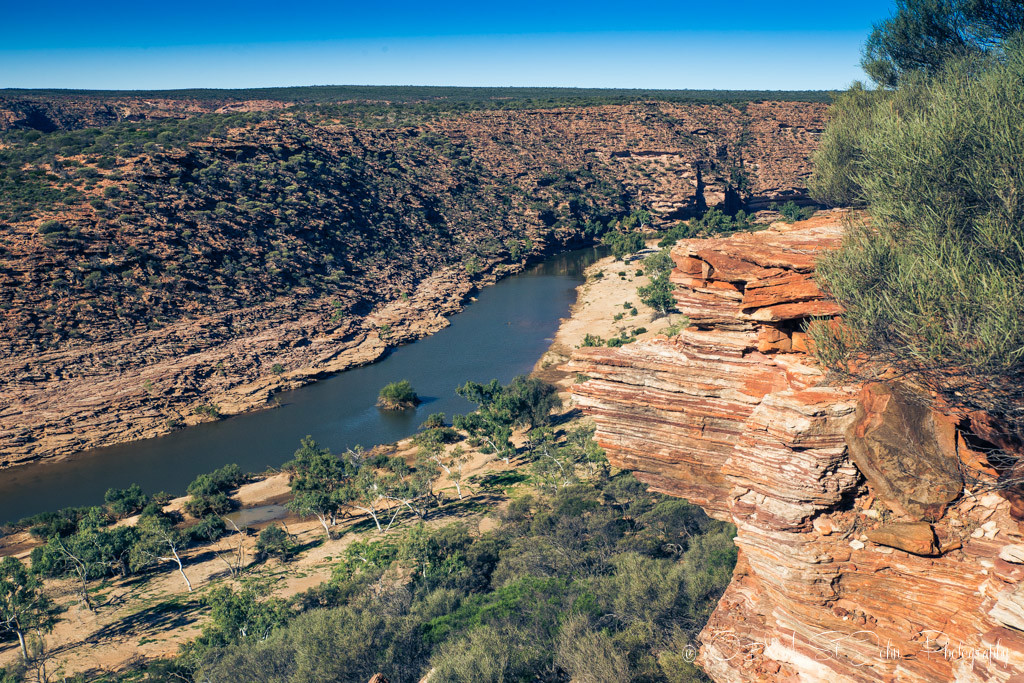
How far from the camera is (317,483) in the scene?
1373 inches

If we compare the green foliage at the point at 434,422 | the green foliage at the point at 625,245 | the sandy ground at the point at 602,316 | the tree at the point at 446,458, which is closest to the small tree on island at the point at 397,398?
the green foliage at the point at 434,422

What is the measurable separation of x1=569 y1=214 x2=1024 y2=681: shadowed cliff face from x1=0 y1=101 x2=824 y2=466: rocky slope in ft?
142

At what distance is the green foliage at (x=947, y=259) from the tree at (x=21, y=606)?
27.9 metres

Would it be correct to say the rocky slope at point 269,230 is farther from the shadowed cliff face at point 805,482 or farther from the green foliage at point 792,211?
the shadowed cliff face at point 805,482

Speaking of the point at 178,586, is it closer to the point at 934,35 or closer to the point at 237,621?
the point at 237,621

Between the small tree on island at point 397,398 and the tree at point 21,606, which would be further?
the small tree on island at point 397,398

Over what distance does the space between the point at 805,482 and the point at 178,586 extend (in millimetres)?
27570

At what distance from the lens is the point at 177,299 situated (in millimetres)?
54625

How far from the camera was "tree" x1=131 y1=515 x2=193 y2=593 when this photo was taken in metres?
28.4

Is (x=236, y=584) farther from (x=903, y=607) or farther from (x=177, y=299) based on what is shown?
(x=177, y=299)

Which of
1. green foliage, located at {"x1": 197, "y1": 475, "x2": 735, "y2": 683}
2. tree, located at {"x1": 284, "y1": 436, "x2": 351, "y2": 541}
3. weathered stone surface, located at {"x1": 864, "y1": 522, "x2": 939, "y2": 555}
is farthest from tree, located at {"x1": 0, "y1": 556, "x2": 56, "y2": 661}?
weathered stone surface, located at {"x1": 864, "y1": 522, "x2": 939, "y2": 555}

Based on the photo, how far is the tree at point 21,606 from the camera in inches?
894

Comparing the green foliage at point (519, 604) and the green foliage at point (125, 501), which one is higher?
the green foliage at point (519, 604)

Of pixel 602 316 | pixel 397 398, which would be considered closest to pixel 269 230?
pixel 397 398
